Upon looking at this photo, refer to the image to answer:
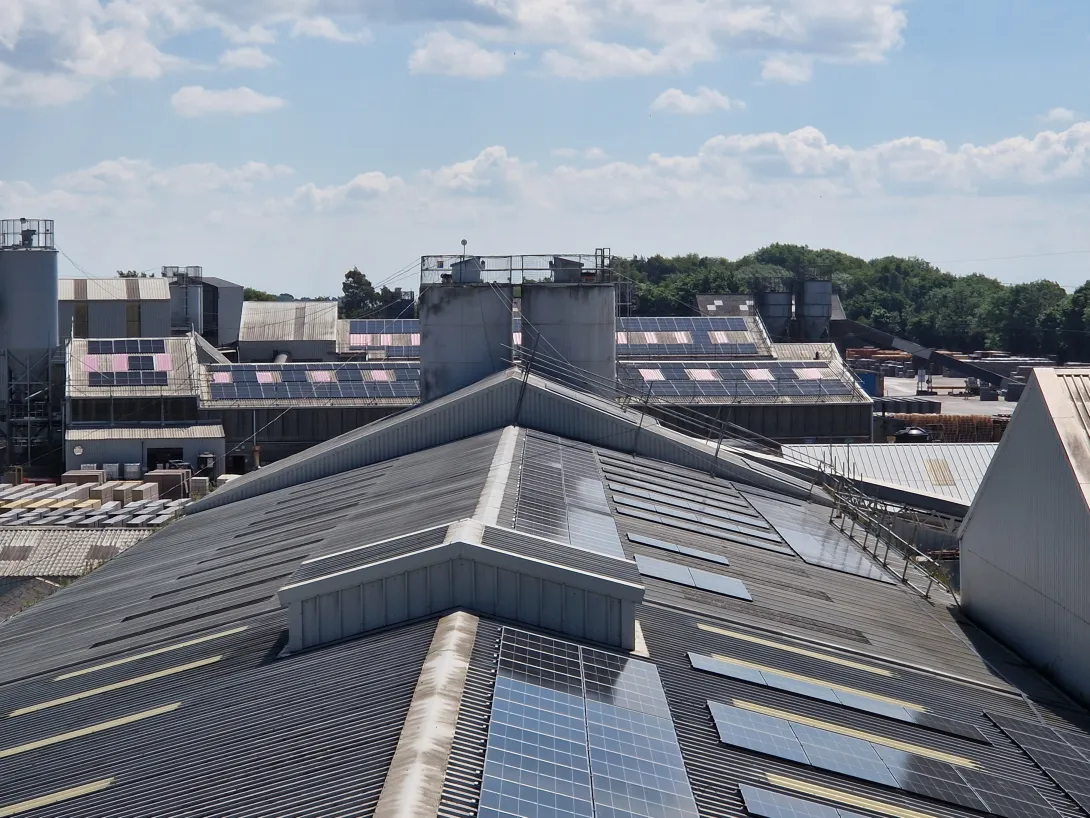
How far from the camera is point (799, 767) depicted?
1795cm

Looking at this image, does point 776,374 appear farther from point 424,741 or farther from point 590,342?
point 424,741

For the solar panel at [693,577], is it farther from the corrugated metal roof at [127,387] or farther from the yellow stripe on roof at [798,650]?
the corrugated metal roof at [127,387]

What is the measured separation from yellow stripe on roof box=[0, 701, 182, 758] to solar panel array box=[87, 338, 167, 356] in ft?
190

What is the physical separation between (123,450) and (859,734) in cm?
5544

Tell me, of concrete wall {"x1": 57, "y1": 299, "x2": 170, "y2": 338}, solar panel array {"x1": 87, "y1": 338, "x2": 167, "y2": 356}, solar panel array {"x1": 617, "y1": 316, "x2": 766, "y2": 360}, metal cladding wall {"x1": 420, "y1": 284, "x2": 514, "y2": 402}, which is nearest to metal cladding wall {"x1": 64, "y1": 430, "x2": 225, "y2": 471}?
solar panel array {"x1": 87, "y1": 338, "x2": 167, "y2": 356}

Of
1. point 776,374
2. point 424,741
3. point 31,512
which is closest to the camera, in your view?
point 424,741

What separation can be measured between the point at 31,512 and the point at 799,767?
42.1 m

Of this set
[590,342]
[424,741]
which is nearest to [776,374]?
[590,342]

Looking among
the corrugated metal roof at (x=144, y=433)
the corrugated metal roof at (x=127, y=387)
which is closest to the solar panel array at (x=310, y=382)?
the corrugated metal roof at (x=127, y=387)

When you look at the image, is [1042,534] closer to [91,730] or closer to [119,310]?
[91,730]

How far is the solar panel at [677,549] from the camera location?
29597mm

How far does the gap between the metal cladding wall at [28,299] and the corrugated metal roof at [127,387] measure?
8.36 ft

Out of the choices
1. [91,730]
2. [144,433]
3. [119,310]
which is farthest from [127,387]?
[91,730]

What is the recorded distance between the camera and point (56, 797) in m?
17.5
